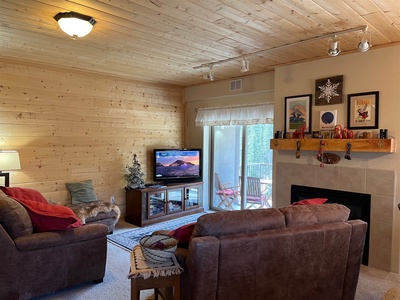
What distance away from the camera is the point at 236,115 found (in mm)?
5266

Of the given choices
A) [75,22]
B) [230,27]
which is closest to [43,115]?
[75,22]

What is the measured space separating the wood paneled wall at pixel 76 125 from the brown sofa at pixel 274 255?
325 cm

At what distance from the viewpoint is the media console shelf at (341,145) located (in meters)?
3.14

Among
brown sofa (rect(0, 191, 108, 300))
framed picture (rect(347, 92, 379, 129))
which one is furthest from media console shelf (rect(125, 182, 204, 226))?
framed picture (rect(347, 92, 379, 129))

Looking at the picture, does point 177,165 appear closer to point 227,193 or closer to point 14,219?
point 227,193

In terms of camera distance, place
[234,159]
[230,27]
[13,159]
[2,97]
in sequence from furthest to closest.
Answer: [234,159] → [2,97] → [13,159] → [230,27]

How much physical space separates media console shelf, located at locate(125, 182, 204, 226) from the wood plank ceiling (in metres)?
2.08

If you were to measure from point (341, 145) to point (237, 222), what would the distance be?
6.79 feet

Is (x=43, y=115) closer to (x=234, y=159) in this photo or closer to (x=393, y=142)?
(x=234, y=159)

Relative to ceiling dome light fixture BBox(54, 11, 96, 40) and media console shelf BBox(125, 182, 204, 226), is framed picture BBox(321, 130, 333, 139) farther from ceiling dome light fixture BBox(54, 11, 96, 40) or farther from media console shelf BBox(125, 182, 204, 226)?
ceiling dome light fixture BBox(54, 11, 96, 40)

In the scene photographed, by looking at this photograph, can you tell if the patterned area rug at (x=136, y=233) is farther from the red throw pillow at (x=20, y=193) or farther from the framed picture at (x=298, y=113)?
the framed picture at (x=298, y=113)

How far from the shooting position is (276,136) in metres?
4.16

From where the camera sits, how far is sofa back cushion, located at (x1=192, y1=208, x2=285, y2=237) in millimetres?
1937

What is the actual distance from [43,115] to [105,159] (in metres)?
1.18
